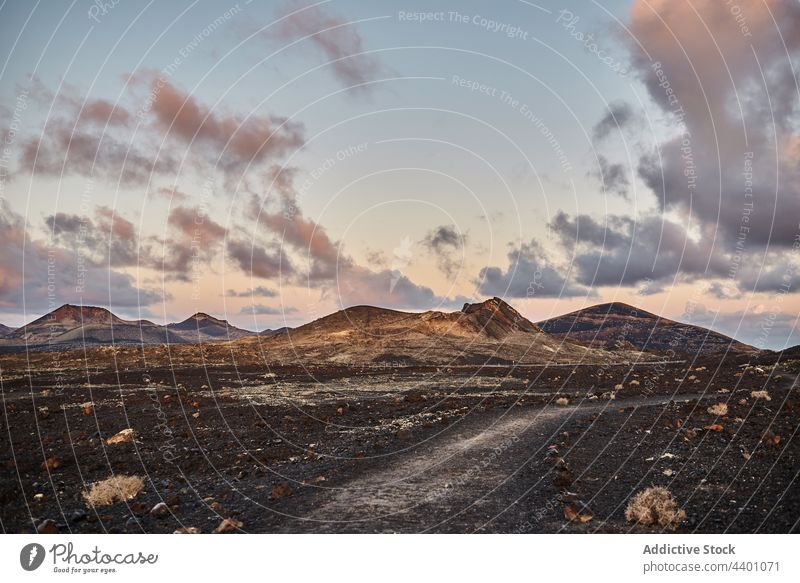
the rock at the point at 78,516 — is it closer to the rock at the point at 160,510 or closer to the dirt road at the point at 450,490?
the rock at the point at 160,510

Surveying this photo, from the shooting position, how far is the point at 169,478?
1455cm

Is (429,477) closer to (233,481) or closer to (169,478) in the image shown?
(233,481)

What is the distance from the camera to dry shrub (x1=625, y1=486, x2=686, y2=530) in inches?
410

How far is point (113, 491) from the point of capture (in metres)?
12.6

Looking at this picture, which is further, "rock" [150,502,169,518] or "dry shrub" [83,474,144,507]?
"dry shrub" [83,474,144,507]

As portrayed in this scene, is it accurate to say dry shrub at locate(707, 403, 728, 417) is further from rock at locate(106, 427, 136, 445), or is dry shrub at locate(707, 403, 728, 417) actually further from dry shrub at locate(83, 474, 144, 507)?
rock at locate(106, 427, 136, 445)

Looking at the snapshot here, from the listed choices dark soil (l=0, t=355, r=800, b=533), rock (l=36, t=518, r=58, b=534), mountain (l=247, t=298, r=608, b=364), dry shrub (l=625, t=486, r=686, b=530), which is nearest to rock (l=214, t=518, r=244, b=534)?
dark soil (l=0, t=355, r=800, b=533)

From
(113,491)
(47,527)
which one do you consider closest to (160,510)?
(113,491)

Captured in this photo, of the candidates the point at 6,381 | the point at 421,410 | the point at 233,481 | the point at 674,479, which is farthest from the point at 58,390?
the point at 674,479

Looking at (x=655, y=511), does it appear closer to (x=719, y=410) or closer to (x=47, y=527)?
(x=719, y=410)

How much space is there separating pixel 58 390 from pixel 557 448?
39.4 metres
